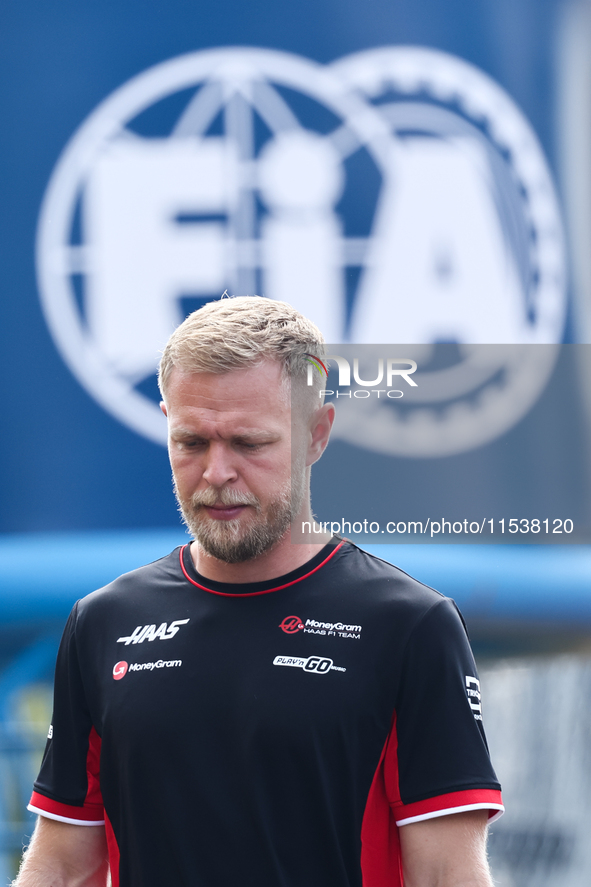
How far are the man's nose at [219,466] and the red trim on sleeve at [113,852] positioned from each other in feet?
1.81

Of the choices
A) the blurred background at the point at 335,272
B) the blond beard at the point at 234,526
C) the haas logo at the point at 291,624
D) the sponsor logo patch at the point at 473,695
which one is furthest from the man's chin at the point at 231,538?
the blurred background at the point at 335,272

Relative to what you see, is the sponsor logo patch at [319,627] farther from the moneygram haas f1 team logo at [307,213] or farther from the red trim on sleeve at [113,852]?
the moneygram haas f1 team logo at [307,213]

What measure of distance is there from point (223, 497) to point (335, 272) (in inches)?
34.3

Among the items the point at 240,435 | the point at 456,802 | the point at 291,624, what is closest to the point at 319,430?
the point at 240,435

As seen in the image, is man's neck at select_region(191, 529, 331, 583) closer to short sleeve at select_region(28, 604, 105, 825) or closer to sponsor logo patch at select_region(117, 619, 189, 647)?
sponsor logo patch at select_region(117, 619, 189, 647)

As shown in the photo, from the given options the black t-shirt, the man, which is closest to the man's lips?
the man

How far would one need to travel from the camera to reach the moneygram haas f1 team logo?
186 centimetres

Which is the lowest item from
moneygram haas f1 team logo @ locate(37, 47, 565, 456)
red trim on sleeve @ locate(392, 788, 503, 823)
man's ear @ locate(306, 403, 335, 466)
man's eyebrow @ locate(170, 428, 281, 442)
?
red trim on sleeve @ locate(392, 788, 503, 823)

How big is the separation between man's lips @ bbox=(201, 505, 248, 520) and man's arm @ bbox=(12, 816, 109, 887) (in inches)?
21.7

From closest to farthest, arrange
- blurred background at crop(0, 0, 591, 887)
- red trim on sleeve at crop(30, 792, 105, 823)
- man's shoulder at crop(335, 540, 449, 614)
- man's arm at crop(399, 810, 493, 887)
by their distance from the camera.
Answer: man's arm at crop(399, 810, 493, 887)
man's shoulder at crop(335, 540, 449, 614)
red trim on sleeve at crop(30, 792, 105, 823)
blurred background at crop(0, 0, 591, 887)

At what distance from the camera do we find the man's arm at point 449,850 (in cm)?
106

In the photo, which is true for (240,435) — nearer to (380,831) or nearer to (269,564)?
(269,564)

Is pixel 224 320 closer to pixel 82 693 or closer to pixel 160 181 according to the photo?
pixel 82 693

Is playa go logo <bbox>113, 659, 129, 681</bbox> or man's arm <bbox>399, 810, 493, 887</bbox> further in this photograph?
playa go logo <bbox>113, 659, 129, 681</bbox>
